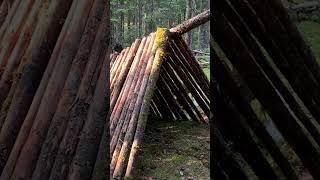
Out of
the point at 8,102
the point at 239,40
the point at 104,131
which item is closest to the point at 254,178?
the point at 239,40

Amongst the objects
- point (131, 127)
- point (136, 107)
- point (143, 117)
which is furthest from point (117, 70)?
point (131, 127)

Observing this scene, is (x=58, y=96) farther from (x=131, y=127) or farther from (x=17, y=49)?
(x=131, y=127)

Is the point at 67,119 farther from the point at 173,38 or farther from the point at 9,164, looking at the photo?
the point at 173,38

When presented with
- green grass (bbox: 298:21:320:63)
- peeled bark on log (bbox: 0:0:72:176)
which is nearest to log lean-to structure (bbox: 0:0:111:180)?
peeled bark on log (bbox: 0:0:72:176)

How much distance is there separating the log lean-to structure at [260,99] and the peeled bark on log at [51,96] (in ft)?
1.76

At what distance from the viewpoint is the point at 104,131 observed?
1385mm

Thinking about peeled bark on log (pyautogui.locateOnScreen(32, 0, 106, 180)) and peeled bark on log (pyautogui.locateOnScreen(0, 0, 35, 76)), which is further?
peeled bark on log (pyautogui.locateOnScreen(0, 0, 35, 76))

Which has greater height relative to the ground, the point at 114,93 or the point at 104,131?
the point at 114,93

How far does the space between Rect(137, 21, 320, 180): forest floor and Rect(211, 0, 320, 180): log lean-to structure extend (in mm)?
3767

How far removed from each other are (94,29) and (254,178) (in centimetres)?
70

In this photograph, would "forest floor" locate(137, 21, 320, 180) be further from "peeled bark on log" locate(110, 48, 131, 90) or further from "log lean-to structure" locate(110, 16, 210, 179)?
"peeled bark on log" locate(110, 48, 131, 90)

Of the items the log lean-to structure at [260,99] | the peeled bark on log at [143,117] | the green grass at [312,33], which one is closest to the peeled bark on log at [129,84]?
the peeled bark on log at [143,117]

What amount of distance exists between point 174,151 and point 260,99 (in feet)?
15.5

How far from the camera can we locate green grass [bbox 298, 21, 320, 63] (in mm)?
833
